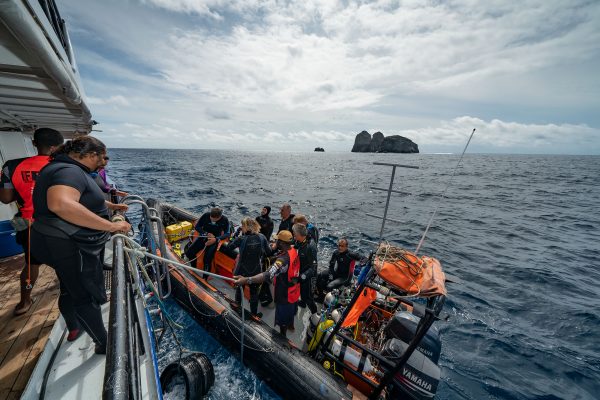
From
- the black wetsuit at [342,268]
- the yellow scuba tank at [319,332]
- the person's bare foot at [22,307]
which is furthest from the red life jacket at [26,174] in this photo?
the black wetsuit at [342,268]

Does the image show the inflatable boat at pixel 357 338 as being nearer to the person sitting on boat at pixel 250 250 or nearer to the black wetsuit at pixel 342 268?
the black wetsuit at pixel 342 268

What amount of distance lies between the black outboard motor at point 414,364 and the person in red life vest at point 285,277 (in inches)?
66.6

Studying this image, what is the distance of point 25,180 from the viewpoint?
114 inches

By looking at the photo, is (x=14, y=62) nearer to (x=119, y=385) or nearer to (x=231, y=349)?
(x=119, y=385)

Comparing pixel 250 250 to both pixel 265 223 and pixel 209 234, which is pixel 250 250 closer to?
pixel 209 234

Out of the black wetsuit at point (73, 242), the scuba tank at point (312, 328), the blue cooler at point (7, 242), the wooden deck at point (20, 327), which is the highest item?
the black wetsuit at point (73, 242)

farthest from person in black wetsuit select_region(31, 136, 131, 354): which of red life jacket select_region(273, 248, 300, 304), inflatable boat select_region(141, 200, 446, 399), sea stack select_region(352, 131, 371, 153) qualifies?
sea stack select_region(352, 131, 371, 153)

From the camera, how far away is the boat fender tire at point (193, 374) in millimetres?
3408

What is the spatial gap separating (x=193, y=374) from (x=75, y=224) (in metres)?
2.77

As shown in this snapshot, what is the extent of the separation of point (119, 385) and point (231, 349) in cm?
430

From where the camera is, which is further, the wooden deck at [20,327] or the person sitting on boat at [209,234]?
the person sitting on boat at [209,234]

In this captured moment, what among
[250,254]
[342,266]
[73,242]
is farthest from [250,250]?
[73,242]

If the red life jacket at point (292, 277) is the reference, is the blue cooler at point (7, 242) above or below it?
above

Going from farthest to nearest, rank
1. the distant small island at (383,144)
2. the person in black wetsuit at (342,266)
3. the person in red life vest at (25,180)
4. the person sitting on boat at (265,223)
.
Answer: the distant small island at (383,144)
the person sitting on boat at (265,223)
the person in black wetsuit at (342,266)
the person in red life vest at (25,180)
